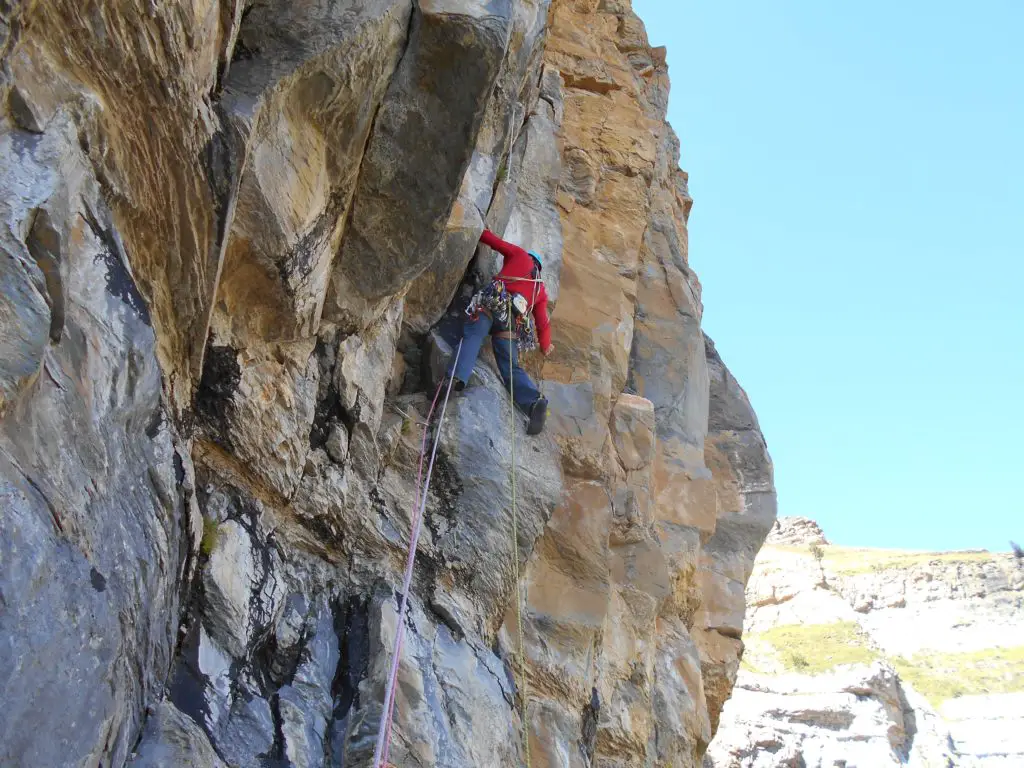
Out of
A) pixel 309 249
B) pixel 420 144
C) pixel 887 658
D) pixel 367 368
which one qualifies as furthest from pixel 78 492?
pixel 887 658

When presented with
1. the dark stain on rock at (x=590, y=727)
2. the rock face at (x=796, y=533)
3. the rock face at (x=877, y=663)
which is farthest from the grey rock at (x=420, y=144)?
the rock face at (x=796, y=533)

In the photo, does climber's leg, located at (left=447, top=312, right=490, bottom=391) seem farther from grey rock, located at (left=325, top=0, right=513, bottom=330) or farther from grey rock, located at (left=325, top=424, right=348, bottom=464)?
grey rock, located at (left=325, top=424, right=348, bottom=464)

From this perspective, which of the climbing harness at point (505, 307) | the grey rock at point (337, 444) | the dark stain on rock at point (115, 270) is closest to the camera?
the dark stain on rock at point (115, 270)

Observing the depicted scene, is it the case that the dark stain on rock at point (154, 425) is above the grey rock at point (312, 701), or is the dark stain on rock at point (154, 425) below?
above

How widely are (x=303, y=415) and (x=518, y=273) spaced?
2886 millimetres

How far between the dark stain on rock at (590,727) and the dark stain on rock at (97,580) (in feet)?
14.6

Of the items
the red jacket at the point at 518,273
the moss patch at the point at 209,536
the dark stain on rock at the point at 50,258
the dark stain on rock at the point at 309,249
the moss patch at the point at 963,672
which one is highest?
the moss patch at the point at 963,672

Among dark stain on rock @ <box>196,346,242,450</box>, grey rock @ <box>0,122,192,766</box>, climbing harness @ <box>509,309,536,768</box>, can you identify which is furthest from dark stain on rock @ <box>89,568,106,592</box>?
climbing harness @ <box>509,309,536,768</box>

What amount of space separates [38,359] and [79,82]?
1.21 metres

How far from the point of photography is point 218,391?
4855 mm

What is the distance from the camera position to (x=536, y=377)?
8195mm

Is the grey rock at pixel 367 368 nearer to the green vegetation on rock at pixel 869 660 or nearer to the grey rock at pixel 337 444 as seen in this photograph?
the grey rock at pixel 337 444

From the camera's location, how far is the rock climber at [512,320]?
7.27 meters

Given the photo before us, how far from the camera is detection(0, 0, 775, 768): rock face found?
10.4ft
